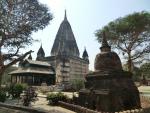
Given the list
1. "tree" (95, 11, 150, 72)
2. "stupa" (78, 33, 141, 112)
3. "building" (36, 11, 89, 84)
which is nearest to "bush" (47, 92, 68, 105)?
"stupa" (78, 33, 141, 112)

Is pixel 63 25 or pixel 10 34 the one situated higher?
pixel 63 25

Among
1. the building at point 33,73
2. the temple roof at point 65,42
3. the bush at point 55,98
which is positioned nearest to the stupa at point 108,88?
the bush at point 55,98

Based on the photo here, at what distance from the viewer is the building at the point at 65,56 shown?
2334 inches

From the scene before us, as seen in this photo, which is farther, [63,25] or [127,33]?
[63,25]

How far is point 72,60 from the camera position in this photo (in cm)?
6462

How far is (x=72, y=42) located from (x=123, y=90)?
49382mm

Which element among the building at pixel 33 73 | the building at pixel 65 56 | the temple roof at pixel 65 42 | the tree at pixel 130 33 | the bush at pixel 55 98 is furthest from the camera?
the temple roof at pixel 65 42

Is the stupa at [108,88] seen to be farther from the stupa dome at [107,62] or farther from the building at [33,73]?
the building at [33,73]

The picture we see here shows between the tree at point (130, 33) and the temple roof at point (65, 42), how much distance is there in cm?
2370

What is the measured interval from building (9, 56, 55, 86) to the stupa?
30.6m

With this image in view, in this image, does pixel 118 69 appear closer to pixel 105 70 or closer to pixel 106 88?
pixel 105 70

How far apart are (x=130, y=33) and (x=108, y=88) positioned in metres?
22.4

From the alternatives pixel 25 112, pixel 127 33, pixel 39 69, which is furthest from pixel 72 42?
pixel 25 112

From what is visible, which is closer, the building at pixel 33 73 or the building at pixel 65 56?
the building at pixel 33 73
